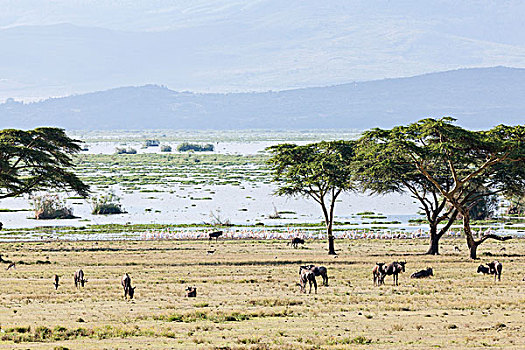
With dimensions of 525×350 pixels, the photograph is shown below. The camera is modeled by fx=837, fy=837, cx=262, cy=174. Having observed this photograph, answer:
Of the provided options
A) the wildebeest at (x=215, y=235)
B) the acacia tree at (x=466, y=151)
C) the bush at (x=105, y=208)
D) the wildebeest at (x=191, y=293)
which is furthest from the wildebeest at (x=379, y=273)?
the bush at (x=105, y=208)

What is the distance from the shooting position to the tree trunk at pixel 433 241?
45.1m

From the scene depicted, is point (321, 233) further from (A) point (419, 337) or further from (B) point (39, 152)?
(A) point (419, 337)

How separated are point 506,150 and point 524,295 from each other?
46.5 ft

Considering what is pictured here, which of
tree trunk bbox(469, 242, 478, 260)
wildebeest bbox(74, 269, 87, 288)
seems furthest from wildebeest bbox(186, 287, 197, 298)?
tree trunk bbox(469, 242, 478, 260)

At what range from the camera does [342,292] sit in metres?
29.7

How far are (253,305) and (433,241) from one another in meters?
20.7

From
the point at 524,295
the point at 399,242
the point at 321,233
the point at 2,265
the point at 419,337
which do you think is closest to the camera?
the point at 419,337

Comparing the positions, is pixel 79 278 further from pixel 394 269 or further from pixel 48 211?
pixel 48 211

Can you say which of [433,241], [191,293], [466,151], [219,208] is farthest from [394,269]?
[219,208]

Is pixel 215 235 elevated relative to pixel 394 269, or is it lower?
elevated

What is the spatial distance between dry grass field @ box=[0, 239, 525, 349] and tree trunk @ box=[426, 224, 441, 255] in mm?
662

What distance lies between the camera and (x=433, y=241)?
148 feet

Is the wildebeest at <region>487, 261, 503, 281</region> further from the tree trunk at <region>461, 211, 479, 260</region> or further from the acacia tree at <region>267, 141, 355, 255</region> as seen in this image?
the acacia tree at <region>267, 141, 355, 255</region>

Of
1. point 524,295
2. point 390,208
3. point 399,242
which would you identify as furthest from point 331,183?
point 390,208
